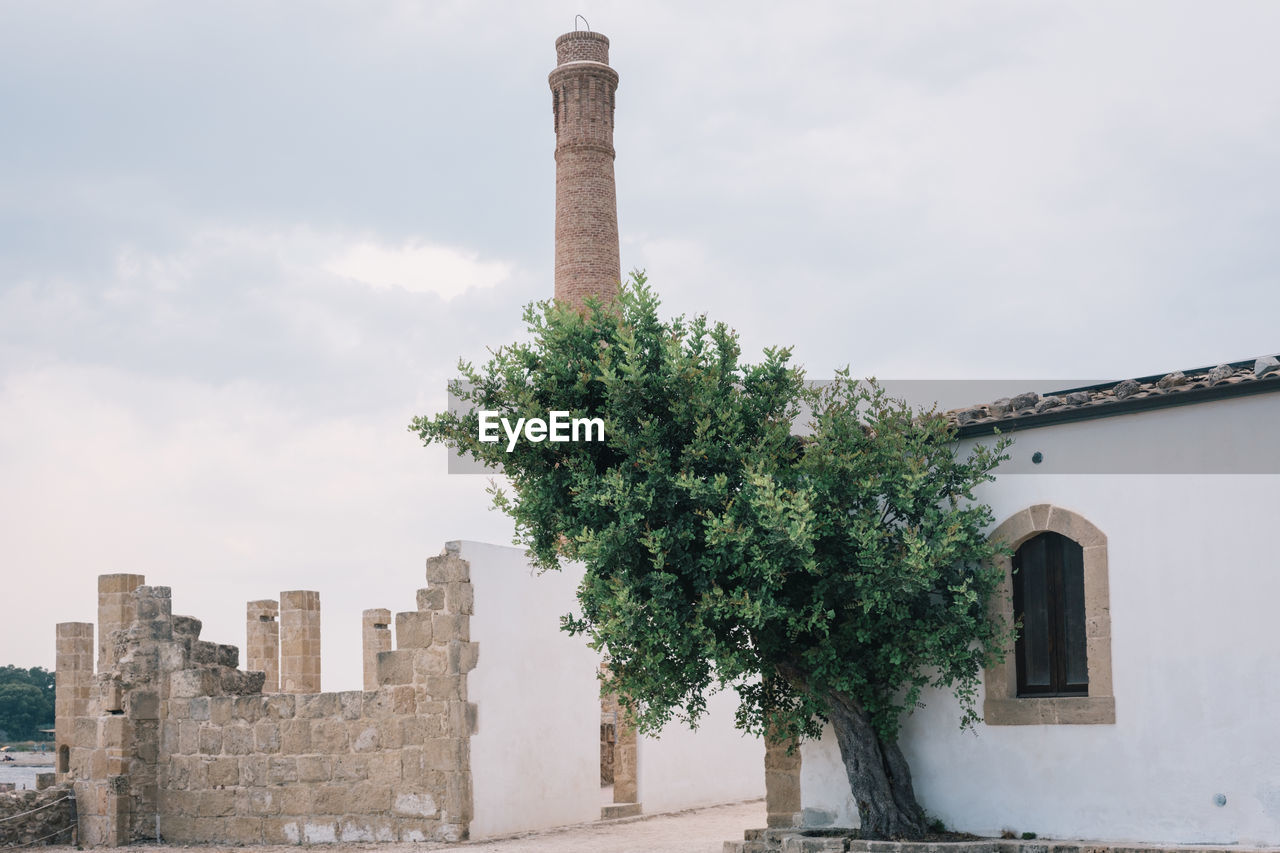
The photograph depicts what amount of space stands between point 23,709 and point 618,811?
4726cm

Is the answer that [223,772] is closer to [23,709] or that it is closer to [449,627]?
[449,627]

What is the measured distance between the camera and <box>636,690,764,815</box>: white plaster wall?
1520 cm

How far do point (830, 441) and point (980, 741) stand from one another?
273cm

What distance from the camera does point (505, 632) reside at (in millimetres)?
13234

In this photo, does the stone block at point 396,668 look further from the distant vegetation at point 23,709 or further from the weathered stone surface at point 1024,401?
the distant vegetation at point 23,709

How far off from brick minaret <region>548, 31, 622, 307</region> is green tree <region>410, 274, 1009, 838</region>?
15.0 metres

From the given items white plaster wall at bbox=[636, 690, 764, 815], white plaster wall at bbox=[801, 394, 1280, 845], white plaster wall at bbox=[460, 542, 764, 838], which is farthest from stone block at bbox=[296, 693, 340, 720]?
white plaster wall at bbox=[801, 394, 1280, 845]

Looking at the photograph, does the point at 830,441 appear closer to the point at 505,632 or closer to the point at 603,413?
the point at 603,413

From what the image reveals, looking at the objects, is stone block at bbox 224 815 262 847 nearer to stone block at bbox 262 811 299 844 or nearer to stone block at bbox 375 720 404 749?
stone block at bbox 262 811 299 844

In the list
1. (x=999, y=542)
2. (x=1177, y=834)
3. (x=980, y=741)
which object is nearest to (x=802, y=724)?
(x=980, y=741)

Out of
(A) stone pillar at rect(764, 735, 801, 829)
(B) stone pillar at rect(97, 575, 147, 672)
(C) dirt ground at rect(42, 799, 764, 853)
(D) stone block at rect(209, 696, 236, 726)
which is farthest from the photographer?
(B) stone pillar at rect(97, 575, 147, 672)

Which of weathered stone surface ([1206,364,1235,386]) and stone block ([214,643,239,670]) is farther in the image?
stone block ([214,643,239,670])

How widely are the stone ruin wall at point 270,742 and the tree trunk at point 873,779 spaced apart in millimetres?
3785

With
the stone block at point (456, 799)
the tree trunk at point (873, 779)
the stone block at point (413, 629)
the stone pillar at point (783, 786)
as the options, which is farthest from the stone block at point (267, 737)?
the tree trunk at point (873, 779)
